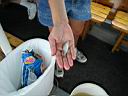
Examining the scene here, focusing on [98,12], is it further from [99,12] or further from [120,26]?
[120,26]

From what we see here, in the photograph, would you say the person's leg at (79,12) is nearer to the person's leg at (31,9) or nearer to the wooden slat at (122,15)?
the wooden slat at (122,15)

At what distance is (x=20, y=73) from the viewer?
3.48 feet

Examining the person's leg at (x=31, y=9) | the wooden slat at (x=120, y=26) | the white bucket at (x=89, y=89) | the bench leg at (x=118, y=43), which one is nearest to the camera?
the white bucket at (x=89, y=89)

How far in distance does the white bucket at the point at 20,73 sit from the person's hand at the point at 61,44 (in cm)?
26

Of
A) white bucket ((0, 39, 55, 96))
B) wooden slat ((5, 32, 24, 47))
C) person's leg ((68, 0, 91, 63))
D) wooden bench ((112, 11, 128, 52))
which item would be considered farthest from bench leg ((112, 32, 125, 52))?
wooden slat ((5, 32, 24, 47))

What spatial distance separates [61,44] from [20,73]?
0.48m

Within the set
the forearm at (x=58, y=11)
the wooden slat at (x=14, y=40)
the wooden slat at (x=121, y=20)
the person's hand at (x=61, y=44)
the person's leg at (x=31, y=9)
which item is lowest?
the wooden slat at (x=14, y=40)

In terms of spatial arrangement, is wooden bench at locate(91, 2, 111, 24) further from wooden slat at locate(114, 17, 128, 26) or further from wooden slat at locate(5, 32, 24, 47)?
wooden slat at locate(5, 32, 24, 47)

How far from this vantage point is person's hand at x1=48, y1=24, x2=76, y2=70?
67 cm

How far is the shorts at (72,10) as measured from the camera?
82cm

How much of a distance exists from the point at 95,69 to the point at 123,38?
325 millimetres

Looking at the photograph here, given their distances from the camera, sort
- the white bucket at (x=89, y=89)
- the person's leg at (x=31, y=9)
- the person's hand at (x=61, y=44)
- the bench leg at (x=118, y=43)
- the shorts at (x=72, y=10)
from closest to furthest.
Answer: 1. the person's hand at (x=61, y=44)
2. the shorts at (x=72, y=10)
3. the white bucket at (x=89, y=89)
4. the bench leg at (x=118, y=43)
5. the person's leg at (x=31, y=9)

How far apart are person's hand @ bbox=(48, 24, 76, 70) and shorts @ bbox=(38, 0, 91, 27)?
0.58ft

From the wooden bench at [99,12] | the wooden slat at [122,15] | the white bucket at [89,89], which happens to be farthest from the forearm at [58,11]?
the wooden slat at [122,15]
